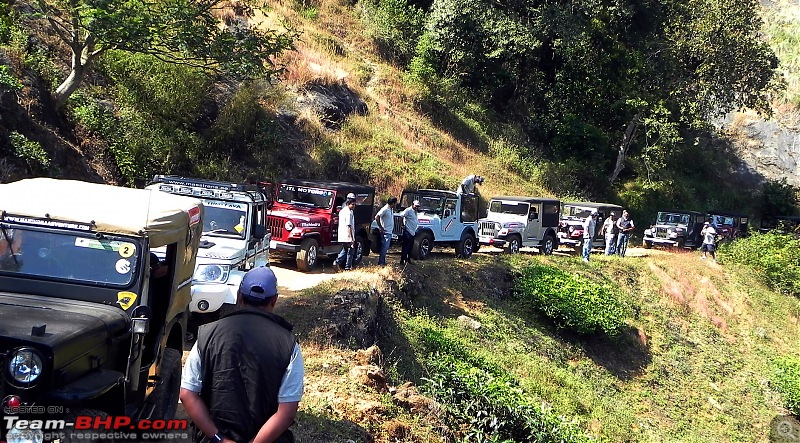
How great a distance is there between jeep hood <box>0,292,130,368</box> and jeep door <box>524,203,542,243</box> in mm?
18014

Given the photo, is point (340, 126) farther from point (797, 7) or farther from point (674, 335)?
point (797, 7)

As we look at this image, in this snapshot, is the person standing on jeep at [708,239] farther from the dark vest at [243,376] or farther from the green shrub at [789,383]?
the dark vest at [243,376]

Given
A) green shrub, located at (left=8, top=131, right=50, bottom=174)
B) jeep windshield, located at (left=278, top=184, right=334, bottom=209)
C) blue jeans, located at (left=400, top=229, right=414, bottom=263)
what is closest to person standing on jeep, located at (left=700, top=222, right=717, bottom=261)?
blue jeans, located at (left=400, top=229, right=414, bottom=263)

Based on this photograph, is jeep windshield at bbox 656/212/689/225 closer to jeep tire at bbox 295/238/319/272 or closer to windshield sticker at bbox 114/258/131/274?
jeep tire at bbox 295/238/319/272

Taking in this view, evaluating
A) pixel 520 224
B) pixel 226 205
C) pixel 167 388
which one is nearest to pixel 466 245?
pixel 520 224

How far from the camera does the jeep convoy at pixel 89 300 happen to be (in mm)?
3965

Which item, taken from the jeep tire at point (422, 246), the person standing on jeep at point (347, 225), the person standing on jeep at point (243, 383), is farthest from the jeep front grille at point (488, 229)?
the person standing on jeep at point (243, 383)

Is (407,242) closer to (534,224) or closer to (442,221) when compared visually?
(442,221)

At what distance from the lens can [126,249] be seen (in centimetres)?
531

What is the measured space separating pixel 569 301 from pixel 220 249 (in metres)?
10.0

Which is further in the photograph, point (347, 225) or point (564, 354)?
point (564, 354)

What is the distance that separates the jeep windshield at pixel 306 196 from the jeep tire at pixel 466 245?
4.73 metres

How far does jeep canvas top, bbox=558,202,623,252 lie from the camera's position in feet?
82.9

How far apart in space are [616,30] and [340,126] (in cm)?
1581
